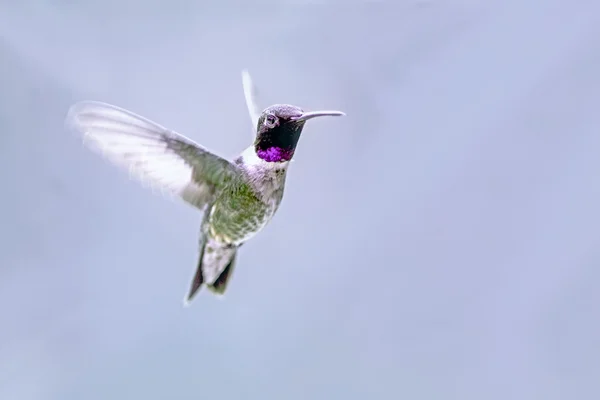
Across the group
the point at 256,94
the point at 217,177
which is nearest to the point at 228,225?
the point at 217,177

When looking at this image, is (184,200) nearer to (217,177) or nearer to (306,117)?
(217,177)

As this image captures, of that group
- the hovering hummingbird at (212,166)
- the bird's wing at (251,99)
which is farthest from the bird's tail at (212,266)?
the bird's wing at (251,99)

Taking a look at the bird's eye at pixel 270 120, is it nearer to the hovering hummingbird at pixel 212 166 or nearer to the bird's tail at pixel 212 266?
the hovering hummingbird at pixel 212 166

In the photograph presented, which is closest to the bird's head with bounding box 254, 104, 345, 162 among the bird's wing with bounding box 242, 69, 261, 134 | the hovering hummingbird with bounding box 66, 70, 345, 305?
the hovering hummingbird with bounding box 66, 70, 345, 305

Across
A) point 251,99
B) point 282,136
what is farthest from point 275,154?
point 251,99

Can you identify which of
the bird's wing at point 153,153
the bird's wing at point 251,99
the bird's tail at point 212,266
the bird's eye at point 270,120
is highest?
the bird's wing at point 251,99

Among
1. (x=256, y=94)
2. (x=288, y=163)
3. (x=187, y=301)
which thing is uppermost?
(x=256, y=94)

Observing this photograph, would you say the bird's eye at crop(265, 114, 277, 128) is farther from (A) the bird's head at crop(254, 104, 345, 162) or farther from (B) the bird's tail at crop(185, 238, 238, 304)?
(B) the bird's tail at crop(185, 238, 238, 304)

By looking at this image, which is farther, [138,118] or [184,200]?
[184,200]
